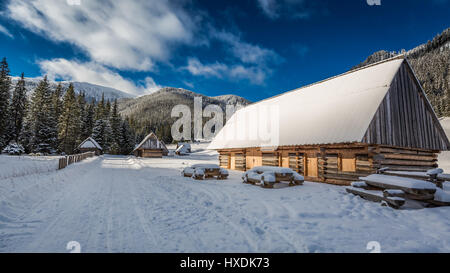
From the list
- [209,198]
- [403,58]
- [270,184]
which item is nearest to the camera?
[209,198]

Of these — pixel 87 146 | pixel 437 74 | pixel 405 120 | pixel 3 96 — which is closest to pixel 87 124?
pixel 87 146

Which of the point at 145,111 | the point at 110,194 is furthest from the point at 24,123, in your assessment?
the point at 145,111

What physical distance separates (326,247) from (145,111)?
18112cm

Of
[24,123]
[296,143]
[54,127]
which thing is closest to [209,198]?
[296,143]

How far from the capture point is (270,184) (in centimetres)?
969

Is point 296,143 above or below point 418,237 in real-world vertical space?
above

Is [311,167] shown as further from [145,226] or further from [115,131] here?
[115,131]

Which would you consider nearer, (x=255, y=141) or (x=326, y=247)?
(x=326, y=247)

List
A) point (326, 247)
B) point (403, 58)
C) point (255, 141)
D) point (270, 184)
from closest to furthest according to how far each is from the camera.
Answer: point (326, 247) < point (270, 184) < point (403, 58) < point (255, 141)

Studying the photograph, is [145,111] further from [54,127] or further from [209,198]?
[209,198]

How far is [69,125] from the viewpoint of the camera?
4269cm

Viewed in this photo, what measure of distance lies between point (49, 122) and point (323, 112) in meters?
45.8

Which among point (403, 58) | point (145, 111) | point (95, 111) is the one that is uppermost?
point (145, 111)

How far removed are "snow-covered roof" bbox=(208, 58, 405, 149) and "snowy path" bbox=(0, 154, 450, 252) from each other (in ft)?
17.4
